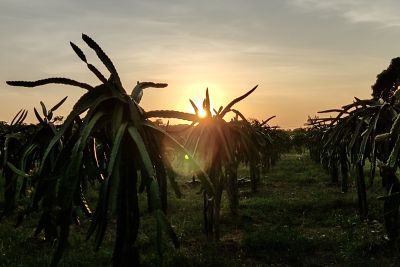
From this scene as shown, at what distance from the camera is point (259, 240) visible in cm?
1108

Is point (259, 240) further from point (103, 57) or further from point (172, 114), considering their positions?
point (103, 57)

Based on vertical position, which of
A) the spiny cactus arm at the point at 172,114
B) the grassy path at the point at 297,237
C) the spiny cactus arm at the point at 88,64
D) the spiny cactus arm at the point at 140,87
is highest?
the spiny cactus arm at the point at 88,64

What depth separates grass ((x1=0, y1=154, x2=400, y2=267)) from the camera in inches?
372

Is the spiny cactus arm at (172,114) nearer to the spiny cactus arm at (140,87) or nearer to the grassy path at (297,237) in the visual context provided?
the spiny cactus arm at (140,87)

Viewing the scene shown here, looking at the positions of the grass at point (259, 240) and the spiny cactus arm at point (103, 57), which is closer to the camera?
the spiny cactus arm at point (103, 57)

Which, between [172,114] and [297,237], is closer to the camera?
[172,114]

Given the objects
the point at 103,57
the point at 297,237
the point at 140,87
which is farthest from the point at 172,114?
the point at 297,237

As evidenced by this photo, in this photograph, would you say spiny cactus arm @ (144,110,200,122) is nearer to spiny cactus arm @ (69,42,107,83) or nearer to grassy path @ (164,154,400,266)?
spiny cactus arm @ (69,42,107,83)

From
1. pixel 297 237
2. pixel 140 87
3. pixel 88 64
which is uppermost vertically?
pixel 88 64

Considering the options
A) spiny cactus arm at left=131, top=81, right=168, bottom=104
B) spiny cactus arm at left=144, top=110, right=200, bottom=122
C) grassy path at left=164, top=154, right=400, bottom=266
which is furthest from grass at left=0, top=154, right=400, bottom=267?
spiny cactus arm at left=144, top=110, right=200, bottom=122

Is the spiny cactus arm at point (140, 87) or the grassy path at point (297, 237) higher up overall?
the spiny cactus arm at point (140, 87)

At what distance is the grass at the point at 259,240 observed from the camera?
9.46 meters

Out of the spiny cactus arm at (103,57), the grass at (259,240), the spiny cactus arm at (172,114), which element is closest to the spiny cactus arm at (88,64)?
the spiny cactus arm at (103,57)

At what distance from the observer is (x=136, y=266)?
4465 mm
